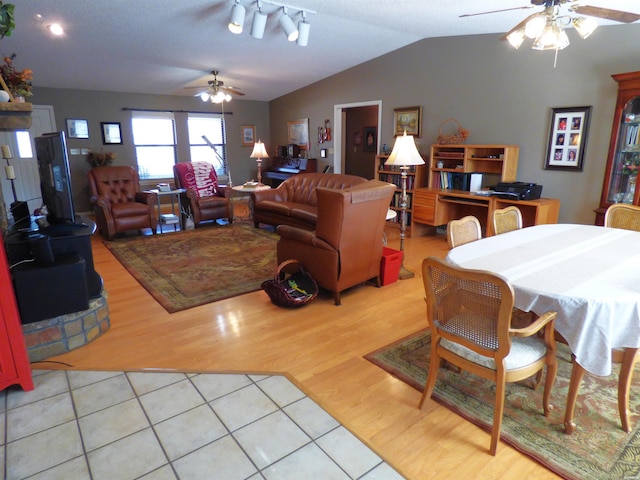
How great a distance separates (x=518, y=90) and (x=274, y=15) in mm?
2990

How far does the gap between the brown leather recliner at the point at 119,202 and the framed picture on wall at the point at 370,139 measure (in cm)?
428

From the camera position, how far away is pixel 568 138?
14.1ft

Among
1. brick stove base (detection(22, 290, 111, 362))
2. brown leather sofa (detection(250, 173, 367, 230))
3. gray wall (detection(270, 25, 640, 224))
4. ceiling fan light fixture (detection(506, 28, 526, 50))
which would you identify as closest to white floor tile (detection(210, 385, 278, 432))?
brick stove base (detection(22, 290, 111, 362))

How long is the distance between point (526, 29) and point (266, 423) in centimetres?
265

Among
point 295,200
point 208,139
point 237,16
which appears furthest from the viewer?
point 208,139

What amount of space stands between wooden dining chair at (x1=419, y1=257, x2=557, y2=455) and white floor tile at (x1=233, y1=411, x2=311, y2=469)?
798 millimetres

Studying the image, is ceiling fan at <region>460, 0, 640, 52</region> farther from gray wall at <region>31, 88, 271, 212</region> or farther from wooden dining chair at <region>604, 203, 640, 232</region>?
gray wall at <region>31, 88, 271, 212</region>

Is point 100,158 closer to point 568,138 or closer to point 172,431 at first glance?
point 172,431

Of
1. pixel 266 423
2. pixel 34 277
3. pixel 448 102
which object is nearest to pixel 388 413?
pixel 266 423

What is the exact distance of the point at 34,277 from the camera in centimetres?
234

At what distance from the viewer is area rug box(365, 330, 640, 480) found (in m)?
1.65

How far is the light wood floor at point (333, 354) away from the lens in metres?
1.72

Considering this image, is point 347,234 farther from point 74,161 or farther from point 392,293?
point 74,161

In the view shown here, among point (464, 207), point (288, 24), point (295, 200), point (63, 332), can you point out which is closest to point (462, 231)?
point (63, 332)
